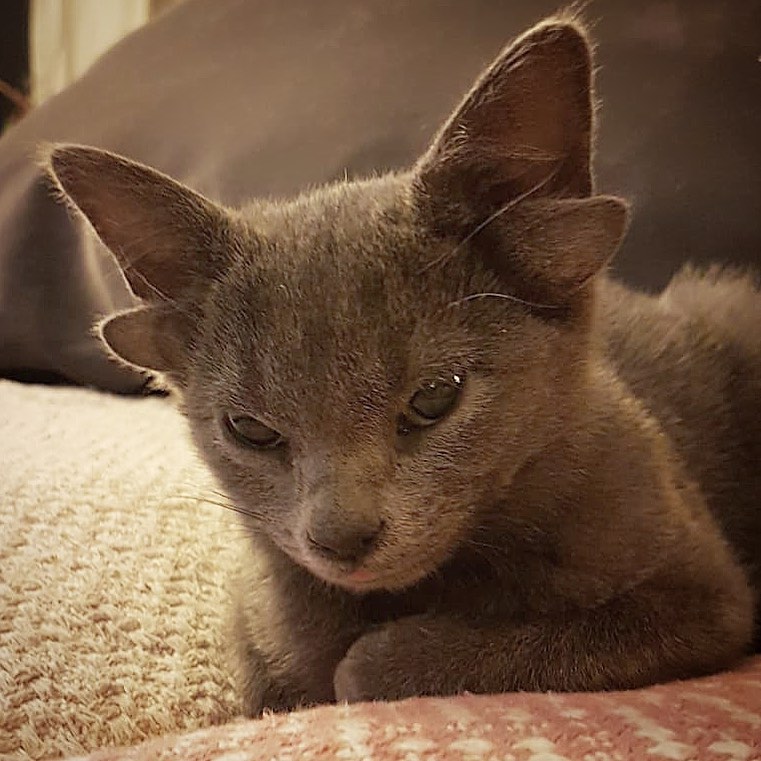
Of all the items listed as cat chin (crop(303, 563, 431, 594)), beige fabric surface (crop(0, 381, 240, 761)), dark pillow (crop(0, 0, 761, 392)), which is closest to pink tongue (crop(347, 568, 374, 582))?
cat chin (crop(303, 563, 431, 594))

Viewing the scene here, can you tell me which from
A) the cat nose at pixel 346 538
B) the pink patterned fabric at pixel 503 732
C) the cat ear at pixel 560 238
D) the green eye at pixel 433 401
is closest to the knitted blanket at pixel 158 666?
the pink patterned fabric at pixel 503 732

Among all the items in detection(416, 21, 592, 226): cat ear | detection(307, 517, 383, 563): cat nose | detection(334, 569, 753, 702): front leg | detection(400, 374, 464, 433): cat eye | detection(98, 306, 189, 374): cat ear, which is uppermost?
detection(416, 21, 592, 226): cat ear

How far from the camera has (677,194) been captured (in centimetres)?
146

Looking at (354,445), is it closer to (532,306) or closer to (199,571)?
(532,306)

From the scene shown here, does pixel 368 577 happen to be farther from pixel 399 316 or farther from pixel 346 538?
pixel 399 316

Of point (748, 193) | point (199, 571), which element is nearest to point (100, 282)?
point (199, 571)

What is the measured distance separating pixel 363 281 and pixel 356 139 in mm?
804

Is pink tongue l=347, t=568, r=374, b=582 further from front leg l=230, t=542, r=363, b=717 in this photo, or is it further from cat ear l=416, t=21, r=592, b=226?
cat ear l=416, t=21, r=592, b=226

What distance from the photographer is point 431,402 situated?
2.81 feet

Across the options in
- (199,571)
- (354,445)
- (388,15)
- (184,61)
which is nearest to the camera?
(354,445)

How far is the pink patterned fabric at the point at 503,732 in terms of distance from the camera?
70 cm

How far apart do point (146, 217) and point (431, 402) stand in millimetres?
302

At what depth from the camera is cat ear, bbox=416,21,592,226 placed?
2.78 feet

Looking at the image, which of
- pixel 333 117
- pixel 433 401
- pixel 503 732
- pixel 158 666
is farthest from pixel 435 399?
pixel 333 117
